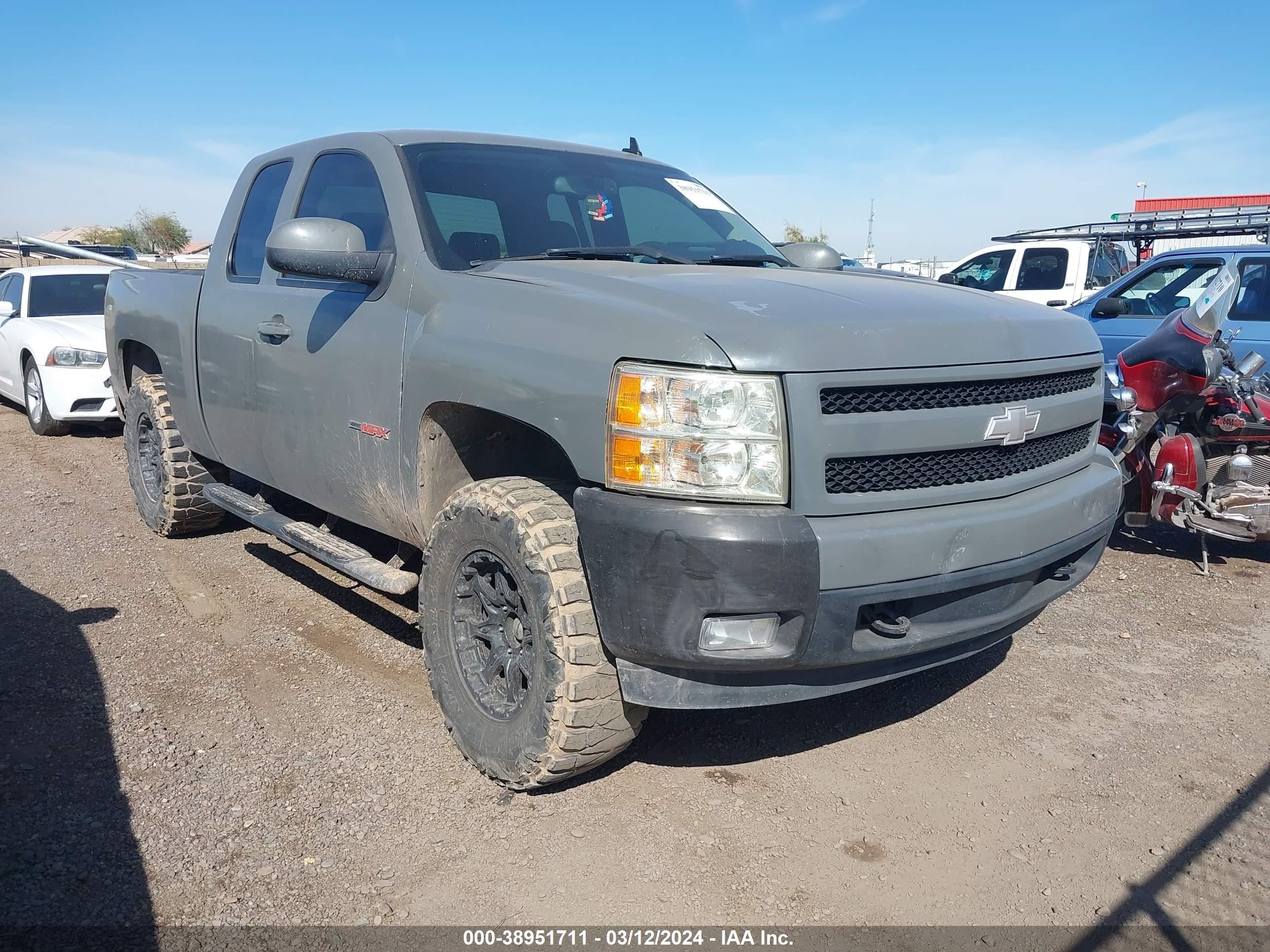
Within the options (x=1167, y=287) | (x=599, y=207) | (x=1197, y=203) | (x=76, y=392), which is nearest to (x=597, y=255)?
(x=599, y=207)

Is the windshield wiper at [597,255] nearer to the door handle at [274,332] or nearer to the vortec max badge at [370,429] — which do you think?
the vortec max badge at [370,429]

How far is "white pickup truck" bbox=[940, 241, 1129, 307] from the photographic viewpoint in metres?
11.6

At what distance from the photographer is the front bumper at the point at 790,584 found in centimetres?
223

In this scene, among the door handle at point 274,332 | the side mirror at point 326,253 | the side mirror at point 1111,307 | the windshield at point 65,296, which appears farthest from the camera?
the windshield at point 65,296

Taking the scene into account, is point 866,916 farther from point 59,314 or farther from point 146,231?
point 146,231

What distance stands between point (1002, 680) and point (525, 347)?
93.0 inches

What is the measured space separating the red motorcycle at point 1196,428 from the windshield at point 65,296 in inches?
354

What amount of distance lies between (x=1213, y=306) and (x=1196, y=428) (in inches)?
27.9

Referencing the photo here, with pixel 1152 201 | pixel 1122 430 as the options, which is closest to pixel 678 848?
pixel 1122 430

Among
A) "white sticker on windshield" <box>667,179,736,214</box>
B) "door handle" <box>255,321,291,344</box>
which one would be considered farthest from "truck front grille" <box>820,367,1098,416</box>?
"door handle" <box>255,321,291,344</box>

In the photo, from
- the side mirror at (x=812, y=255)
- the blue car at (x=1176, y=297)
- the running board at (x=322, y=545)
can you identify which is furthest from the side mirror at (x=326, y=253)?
the blue car at (x=1176, y=297)

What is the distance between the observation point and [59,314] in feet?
30.5

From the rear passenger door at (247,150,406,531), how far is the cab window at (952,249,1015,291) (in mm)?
9678

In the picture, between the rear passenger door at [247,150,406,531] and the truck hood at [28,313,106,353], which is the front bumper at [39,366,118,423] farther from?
the rear passenger door at [247,150,406,531]
